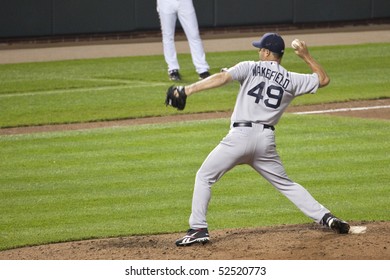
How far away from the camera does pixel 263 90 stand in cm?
771

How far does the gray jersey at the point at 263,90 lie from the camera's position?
7707 millimetres

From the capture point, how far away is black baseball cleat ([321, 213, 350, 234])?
26.3 feet

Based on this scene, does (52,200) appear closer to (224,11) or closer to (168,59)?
(168,59)

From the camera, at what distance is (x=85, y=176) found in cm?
1059

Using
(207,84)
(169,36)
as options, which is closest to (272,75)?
(207,84)

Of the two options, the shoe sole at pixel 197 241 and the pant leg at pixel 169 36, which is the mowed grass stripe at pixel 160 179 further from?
the pant leg at pixel 169 36

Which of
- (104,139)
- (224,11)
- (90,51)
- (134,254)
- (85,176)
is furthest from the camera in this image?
(224,11)

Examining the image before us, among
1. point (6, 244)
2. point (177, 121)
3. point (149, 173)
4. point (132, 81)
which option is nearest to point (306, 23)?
point (132, 81)

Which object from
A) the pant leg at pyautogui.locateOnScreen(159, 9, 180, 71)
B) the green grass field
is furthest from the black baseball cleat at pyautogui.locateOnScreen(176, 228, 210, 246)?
the pant leg at pyautogui.locateOnScreen(159, 9, 180, 71)

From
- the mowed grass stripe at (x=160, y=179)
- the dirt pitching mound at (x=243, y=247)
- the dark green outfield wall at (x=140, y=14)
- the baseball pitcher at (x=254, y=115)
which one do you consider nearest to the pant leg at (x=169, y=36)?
the mowed grass stripe at (x=160, y=179)

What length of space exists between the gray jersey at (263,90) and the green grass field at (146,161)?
1362 millimetres

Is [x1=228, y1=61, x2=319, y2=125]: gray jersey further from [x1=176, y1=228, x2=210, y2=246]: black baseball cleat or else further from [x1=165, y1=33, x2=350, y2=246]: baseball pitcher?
[x1=176, y1=228, x2=210, y2=246]: black baseball cleat

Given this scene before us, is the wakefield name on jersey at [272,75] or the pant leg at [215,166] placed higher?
the wakefield name on jersey at [272,75]

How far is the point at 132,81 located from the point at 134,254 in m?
8.78
